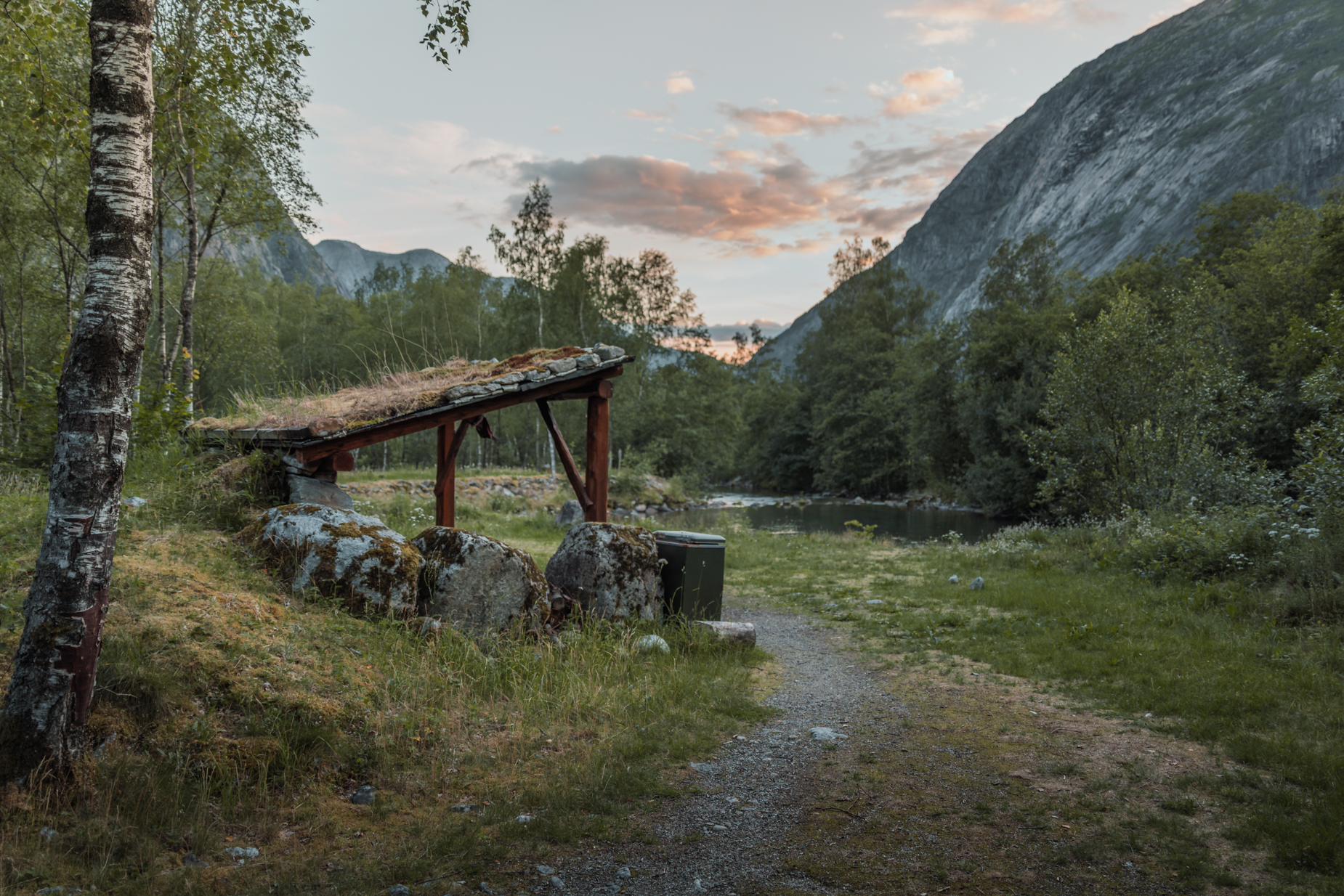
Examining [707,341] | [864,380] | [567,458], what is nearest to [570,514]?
[567,458]

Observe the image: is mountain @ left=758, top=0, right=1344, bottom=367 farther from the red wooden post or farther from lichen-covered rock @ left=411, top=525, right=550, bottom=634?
lichen-covered rock @ left=411, top=525, right=550, bottom=634

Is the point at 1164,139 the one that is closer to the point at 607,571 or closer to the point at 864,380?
the point at 864,380

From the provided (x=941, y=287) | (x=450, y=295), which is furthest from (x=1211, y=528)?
(x=941, y=287)

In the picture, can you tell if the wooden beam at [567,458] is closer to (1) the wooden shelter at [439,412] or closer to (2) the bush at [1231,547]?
(1) the wooden shelter at [439,412]

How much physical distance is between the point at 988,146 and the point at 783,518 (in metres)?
143

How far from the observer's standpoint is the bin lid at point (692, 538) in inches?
322

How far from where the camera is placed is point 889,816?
4016 mm

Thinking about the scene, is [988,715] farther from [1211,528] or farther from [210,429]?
[210,429]

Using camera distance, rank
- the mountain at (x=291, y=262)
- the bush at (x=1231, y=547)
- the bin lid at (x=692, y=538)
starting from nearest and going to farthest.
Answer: the bin lid at (x=692, y=538) → the bush at (x=1231, y=547) → the mountain at (x=291, y=262)

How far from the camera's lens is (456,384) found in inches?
317

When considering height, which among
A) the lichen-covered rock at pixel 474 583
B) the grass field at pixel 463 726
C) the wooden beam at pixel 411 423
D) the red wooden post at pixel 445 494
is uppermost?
the wooden beam at pixel 411 423

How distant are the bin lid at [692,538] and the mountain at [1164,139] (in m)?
48.8

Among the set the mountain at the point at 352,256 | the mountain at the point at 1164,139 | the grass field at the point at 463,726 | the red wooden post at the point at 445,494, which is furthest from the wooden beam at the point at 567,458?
the mountain at the point at 352,256

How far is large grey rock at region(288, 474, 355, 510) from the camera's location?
725 centimetres
